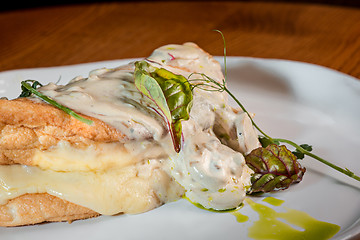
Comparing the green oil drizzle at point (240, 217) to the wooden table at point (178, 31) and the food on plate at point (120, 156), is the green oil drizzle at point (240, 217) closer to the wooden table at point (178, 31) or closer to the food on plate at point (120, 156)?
the food on plate at point (120, 156)

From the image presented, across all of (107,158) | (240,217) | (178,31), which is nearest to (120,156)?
(107,158)

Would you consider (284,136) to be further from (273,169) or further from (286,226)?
(286,226)

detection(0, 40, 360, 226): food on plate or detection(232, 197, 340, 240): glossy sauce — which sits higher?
detection(0, 40, 360, 226): food on plate

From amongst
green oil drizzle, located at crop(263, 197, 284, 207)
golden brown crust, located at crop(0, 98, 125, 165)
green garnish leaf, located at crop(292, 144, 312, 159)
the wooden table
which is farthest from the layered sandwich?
the wooden table

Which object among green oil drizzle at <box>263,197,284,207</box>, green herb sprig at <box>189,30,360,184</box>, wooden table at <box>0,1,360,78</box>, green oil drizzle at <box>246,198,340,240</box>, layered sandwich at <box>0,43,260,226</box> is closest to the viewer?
green oil drizzle at <box>246,198,340,240</box>

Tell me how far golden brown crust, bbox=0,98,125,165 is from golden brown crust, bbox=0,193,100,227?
0.60ft

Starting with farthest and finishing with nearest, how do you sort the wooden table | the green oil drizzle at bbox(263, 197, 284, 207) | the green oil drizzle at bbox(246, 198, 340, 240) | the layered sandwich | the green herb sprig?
1. the wooden table
2. the green herb sprig
3. the green oil drizzle at bbox(263, 197, 284, 207)
4. the layered sandwich
5. the green oil drizzle at bbox(246, 198, 340, 240)

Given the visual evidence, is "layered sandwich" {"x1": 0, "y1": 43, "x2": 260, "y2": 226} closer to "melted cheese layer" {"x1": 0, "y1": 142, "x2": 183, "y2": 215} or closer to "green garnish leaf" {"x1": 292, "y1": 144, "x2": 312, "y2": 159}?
"melted cheese layer" {"x1": 0, "y1": 142, "x2": 183, "y2": 215}

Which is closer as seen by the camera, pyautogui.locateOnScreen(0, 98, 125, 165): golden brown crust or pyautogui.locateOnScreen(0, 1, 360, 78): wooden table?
pyautogui.locateOnScreen(0, 98, 125, 165): golden brown crust

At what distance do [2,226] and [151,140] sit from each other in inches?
30.4

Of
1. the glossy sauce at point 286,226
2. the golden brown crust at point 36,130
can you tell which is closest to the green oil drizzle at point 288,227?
the glossy sauce at point 286,226

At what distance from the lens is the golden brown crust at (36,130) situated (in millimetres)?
2520

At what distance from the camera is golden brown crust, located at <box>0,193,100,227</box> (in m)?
2.61

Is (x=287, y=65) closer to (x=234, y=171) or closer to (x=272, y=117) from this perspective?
(x=272, y=117)
